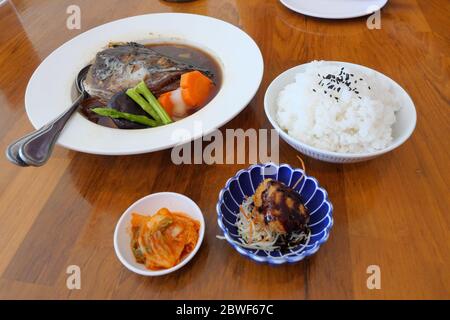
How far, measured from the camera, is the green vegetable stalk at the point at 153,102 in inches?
50.6

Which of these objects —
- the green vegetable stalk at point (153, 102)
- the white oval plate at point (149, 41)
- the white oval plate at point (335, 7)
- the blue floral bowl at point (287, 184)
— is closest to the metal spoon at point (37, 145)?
the white oval plate at point (149, 41)

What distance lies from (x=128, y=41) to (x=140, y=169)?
768 mm

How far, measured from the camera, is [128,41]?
167 centimetres

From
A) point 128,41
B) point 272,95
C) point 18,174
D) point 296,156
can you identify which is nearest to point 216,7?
point 128,41

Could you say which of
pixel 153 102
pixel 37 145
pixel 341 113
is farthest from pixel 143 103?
pixel 341 113

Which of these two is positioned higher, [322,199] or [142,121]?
[142,121]

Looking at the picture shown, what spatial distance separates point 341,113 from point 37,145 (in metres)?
0.97

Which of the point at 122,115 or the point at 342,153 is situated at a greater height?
the point at 122,115

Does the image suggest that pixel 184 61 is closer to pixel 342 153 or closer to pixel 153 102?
pixel 153 102

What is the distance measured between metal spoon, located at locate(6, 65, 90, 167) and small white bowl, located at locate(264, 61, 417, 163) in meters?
0.70

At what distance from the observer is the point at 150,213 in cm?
103

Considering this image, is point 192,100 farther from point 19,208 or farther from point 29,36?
point 29,36

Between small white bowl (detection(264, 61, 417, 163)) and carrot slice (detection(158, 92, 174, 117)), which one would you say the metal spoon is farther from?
small white bowl (detection(264, 61, 417, 163))

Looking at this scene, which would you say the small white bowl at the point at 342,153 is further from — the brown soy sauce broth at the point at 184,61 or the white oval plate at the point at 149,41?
the brown soy sauce broth at the point at 184,61
